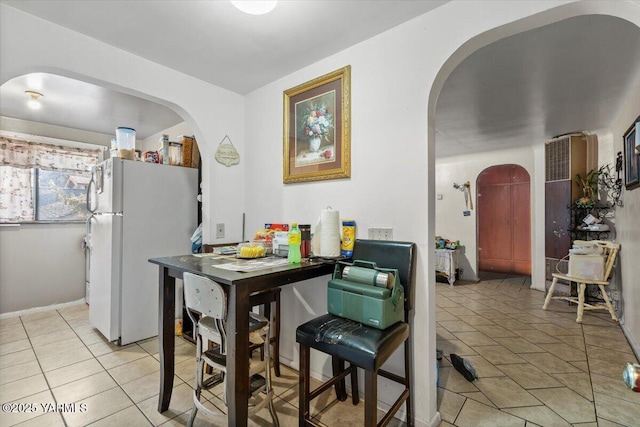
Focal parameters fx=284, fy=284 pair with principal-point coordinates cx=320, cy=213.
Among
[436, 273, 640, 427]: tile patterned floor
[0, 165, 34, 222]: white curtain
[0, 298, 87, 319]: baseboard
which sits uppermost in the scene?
[0, 165, 34, 222]: white curtain

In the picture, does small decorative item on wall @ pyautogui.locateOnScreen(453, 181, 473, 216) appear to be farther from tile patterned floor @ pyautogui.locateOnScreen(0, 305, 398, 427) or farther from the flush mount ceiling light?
the flush mount ceiling light

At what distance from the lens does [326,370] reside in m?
2.07

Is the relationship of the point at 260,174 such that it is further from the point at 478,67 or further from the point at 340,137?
the point at 478,67

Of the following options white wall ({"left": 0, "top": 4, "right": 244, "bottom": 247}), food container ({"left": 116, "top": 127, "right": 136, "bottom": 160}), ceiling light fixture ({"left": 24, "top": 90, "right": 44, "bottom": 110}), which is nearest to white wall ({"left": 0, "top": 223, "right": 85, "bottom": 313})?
ceiling light fixture ({"left": 24, "top": 90, "right": 44, "bottom": 110})

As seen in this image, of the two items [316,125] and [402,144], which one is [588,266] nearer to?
Result: [402,144]

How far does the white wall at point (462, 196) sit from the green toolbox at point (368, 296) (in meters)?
4.74

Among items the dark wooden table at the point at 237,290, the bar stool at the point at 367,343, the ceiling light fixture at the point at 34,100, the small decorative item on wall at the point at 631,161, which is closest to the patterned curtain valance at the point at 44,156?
the ceiling light fixture at the point at 34,100

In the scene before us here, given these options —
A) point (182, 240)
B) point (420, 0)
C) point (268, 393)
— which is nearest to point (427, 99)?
point (420, 0)

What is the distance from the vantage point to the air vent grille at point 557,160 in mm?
4160

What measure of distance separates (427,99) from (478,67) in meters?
1.25

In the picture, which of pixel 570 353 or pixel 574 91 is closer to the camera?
pixel 570 353

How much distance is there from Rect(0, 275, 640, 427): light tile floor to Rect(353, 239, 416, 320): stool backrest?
31.8 inches

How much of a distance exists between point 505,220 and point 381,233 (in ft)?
18.5

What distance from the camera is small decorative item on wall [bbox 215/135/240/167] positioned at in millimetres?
2549
